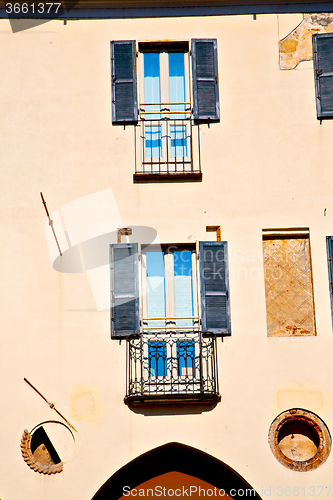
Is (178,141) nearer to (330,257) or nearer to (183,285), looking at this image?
(183,285)

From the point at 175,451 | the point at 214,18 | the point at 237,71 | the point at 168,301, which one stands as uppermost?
the point at 214,18

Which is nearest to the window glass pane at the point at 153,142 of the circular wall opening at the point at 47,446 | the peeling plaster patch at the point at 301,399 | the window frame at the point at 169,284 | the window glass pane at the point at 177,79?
the window glass pane at the point at 177,79

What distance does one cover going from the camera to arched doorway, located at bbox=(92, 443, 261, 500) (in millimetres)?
10586

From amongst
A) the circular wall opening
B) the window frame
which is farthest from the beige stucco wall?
the window frame

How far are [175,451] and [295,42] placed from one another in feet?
22.4

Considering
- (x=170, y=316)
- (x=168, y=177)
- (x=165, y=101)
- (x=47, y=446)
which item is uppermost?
(x=165, y=101)

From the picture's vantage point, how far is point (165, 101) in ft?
38.8

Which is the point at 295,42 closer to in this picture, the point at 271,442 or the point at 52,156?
the point at 52,156

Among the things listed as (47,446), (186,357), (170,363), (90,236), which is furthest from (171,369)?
(90,236)

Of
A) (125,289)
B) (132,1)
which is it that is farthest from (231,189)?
(132,1)

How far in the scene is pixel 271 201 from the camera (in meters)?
11.3

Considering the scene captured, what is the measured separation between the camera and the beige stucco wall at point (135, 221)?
1050 cm

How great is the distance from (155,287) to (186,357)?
1239mm

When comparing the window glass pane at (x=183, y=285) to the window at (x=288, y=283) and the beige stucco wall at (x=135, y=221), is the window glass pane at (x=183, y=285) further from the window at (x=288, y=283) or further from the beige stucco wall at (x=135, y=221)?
the window at (x=288, y=283)
